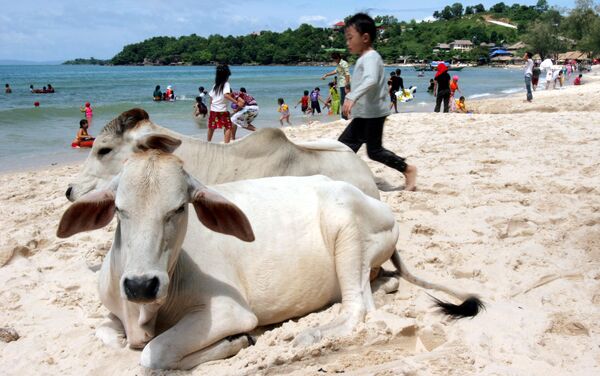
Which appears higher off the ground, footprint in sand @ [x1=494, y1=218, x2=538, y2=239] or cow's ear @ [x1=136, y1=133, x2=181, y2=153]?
cow's ear @ [x1=136, y1=133, x2=181, y2=153]

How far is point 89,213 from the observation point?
3.05 meters

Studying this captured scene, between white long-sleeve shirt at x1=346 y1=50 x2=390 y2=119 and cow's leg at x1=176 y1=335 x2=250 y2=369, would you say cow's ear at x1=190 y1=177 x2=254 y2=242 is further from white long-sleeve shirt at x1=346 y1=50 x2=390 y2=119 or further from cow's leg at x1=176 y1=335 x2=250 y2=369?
white long-sleeve shirt at x1=346 y1=50 x2=390 y2=119

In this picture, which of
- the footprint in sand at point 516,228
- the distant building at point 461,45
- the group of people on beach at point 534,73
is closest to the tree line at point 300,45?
the distant building at point 461,45

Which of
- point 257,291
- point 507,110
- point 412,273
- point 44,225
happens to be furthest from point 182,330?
point 507,110

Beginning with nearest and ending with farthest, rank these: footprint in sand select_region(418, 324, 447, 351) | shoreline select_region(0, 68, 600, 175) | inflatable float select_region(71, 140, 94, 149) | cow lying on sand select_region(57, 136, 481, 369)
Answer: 1. cow lying on sand select_region(57, 136, 481, 369)
2. footprint in sand select_region(418, 324, 447, 351)
3. shoreline select_region(0, 68, 600, 175)
4. inflatable float select_region(71, 140, 94, 149)

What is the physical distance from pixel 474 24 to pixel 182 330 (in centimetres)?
18174

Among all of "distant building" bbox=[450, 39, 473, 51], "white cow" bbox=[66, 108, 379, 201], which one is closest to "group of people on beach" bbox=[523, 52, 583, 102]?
"white cow" bbox=[66, 108, 379, 201]

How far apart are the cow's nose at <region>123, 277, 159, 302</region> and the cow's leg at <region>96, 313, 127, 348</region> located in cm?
86

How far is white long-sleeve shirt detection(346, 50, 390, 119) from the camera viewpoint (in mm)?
6316

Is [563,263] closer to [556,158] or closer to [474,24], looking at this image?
[556,158]

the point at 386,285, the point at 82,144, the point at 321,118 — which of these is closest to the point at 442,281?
the point at 386,285

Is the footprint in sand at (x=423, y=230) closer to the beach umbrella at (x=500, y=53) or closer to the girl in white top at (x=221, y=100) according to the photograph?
the girl in white top at (x=221, y=100)

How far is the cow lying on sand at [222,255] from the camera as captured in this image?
2.80 metres

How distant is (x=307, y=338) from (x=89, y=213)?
135 cm
